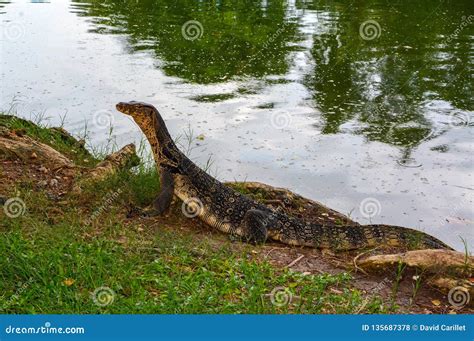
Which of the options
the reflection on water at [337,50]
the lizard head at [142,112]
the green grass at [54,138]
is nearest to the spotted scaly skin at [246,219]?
the lizard head at [142,112]

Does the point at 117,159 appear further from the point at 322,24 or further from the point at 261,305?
the point at 322,24

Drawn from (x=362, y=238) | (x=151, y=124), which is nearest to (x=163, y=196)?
(x=151, y=124)

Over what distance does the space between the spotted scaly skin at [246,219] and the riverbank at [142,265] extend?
0.14 m

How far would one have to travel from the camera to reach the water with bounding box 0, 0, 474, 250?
371 inches

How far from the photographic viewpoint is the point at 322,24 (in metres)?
19.2

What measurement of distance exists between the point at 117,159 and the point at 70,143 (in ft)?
5.18

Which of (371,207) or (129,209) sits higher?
(129,209)

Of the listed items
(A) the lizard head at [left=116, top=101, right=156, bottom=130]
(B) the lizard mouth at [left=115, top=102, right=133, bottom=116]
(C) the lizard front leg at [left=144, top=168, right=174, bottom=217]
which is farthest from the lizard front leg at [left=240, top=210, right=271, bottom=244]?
(B) the lizard mouth at [left=115, top=102, right=133, bottom=116]

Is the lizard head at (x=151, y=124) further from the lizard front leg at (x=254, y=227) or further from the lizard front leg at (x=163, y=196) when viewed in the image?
the lizard front leg at (x=254, y=227)

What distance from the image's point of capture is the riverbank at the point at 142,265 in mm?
4832

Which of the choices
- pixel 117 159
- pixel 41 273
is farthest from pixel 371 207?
pixel 41 273

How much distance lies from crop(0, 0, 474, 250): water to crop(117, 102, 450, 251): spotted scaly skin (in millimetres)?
1438

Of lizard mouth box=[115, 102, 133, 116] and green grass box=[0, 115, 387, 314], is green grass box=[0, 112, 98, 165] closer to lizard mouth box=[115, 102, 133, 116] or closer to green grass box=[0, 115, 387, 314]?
lizard mouth box=[115, 102, 133, 116]

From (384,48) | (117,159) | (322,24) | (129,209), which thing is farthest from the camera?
(322,24)
